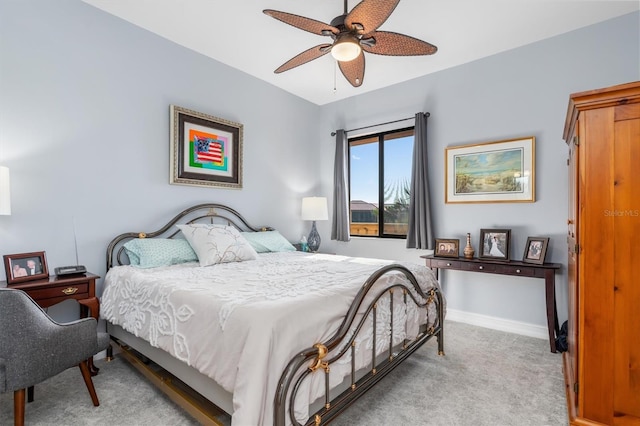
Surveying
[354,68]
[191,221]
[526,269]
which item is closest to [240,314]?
[354,68]

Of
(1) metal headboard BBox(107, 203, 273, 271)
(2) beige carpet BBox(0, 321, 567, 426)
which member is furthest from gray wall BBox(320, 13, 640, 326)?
(1) metal headboard BBox(107, 203, 273, 271)

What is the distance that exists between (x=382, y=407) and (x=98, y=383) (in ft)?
6.52

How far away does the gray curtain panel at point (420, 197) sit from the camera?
3.88 m

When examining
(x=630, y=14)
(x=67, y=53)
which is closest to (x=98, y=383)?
(x=67, y=53)

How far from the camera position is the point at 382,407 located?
2.00m

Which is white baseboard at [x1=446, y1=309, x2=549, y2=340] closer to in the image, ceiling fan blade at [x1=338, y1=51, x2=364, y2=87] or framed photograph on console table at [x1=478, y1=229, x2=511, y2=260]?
framed photograph on console table at [x1=478, y1=229, x2=511, y2=260]

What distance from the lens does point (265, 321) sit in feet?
4.45

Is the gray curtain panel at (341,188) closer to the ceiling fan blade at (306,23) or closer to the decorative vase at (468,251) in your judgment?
the decorative vase at (468,251)

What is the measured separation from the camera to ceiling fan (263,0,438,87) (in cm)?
191

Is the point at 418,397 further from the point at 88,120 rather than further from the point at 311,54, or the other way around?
the point at 88,120

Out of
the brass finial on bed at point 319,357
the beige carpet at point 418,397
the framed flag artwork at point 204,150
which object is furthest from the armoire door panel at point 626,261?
the framed flag artwork at point 204,150

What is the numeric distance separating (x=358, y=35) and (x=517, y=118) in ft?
7.35

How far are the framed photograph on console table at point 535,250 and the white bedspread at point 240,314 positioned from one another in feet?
4.34

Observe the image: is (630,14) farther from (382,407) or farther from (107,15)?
(107,15)
